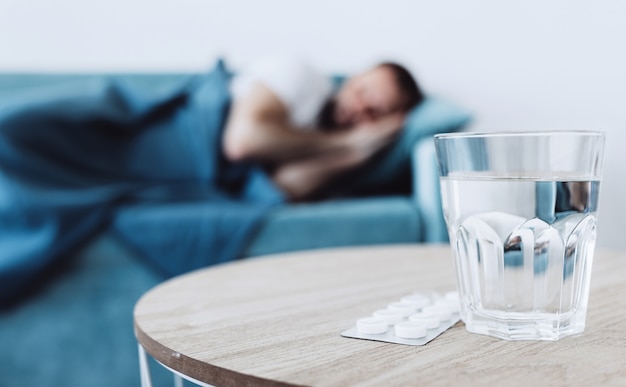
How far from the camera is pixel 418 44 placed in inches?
78.9

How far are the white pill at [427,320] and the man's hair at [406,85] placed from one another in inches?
50.0

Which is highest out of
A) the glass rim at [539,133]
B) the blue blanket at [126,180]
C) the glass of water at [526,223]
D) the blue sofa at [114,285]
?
the glass rim at [539,133]

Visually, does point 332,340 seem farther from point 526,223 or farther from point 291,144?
point 291,144

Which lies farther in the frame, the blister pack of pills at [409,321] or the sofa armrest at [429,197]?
Result: the sofa armrest at [429,197]

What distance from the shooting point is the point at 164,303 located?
21.7 inches

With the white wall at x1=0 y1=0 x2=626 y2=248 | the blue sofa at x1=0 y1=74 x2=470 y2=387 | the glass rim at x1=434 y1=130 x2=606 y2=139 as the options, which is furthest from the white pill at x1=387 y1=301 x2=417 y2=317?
the white wall at x1=0 y1=0 x2=626 y2=248

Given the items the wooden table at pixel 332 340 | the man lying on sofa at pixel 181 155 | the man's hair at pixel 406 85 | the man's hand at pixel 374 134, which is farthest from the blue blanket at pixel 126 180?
the wooden table at pixel 332 340

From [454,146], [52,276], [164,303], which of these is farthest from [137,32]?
[454,146]

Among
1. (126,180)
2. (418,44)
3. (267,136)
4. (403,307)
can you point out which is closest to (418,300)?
(403,307)

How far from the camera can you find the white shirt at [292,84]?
1.64 meters

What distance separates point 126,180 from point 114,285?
0.42 metres

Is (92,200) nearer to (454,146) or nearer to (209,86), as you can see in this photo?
(209,86)

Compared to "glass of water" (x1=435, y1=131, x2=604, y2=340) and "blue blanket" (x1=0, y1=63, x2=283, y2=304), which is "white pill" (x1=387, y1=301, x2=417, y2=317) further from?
"blue blanket" (x1=0, y1=63, x2=283, y2=304)

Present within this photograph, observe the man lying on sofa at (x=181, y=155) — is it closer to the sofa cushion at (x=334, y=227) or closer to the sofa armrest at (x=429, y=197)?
the sofa cushion at (x=334, y=227)
